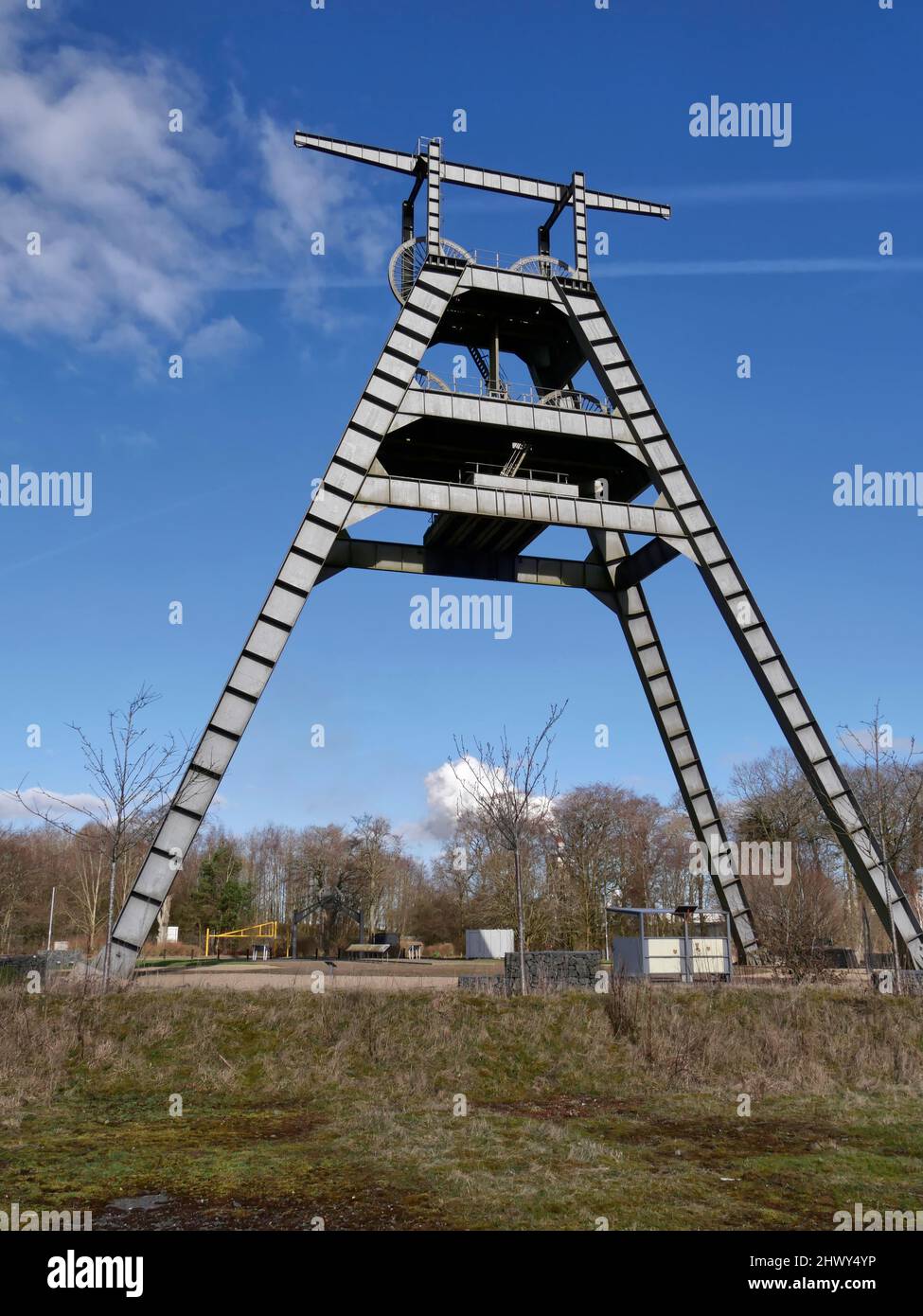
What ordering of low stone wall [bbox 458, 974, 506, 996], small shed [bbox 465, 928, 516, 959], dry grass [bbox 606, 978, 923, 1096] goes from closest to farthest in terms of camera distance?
1. dry grass [bbox 606, 978, 923, 1096]
2. low stone wall [bbox 458, 974, 506, 996]
3. small shed [bbox 465, 928, 516, 959]

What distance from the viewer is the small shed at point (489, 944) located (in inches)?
1606

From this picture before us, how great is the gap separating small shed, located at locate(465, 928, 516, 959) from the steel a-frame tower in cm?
1781

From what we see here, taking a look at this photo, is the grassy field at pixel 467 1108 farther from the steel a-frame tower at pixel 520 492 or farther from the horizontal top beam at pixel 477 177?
the horizontal top beam at pixel 477 177

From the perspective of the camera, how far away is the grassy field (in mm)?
8305

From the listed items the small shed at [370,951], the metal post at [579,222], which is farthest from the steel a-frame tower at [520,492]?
the small shed at [370,951]

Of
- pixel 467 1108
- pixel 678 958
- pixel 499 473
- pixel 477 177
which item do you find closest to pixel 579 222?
pixel 477 177

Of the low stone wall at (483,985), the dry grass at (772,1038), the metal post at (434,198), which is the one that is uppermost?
the metal post at (434,198)

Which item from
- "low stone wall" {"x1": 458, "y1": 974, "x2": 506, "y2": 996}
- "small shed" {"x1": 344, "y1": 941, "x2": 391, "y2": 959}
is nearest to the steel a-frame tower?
"low stone wall" {"x1": 458, "y1": 974, "x2": 506, "y2": 996}

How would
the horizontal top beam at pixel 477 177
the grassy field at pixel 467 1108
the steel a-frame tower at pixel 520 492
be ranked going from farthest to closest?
the horizontal top beam at pixel 477 177
the steel a-frame tower at pixel 520 492
the grassy field at pixel 467 1108

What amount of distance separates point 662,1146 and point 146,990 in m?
9.42

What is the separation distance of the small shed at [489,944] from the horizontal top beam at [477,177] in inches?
1104

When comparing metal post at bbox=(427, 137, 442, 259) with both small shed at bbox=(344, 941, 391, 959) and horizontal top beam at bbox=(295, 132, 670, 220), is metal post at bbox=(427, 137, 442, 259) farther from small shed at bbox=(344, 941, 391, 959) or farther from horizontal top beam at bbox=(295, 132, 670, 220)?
small shed at bbox=(344, 941, 391, 959)

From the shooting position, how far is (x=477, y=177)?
2502cm

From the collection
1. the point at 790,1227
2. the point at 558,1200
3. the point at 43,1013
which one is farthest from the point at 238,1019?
the point at 790,1227
